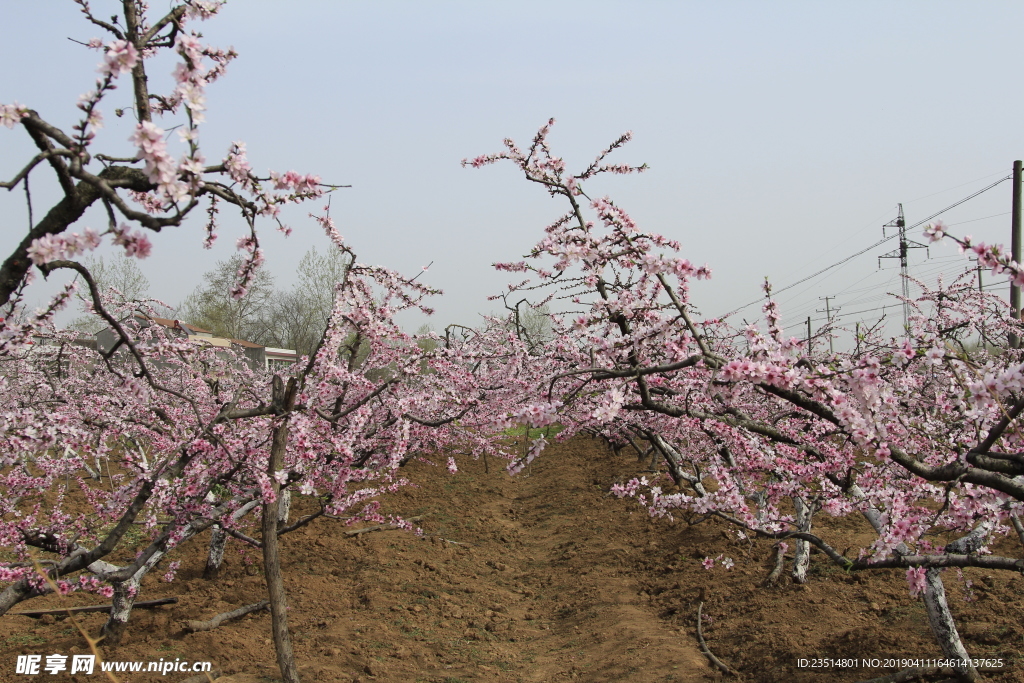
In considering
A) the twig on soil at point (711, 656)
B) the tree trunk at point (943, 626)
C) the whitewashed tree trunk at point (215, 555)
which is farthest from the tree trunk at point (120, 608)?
the tree trunk at point (943, 626)

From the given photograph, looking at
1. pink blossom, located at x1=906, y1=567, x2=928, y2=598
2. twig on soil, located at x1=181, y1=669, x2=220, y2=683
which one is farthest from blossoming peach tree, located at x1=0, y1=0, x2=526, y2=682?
pink blossom, located at x1=906, y1=567, x2=928, y2=598

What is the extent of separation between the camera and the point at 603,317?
5.05 m

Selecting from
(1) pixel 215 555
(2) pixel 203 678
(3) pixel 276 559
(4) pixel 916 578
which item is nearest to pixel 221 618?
(2) pixel 203 678

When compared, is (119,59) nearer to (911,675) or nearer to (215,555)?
(911,675)

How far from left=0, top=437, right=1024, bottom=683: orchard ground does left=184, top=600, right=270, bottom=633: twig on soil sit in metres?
0.08

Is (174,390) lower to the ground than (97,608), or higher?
higher

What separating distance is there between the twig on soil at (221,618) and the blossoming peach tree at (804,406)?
162 inches

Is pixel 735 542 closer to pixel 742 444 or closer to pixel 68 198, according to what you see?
pixel 742 444

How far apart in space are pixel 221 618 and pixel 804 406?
6.03 meters

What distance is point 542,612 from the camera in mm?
7738

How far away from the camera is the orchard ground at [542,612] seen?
553 centimetres

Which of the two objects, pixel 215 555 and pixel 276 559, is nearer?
pixel 276 559

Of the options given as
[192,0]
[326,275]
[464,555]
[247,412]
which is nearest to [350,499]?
[247,412]

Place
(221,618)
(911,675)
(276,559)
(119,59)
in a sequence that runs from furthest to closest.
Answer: (221,618), (276,559), (911,675), (119,59)
